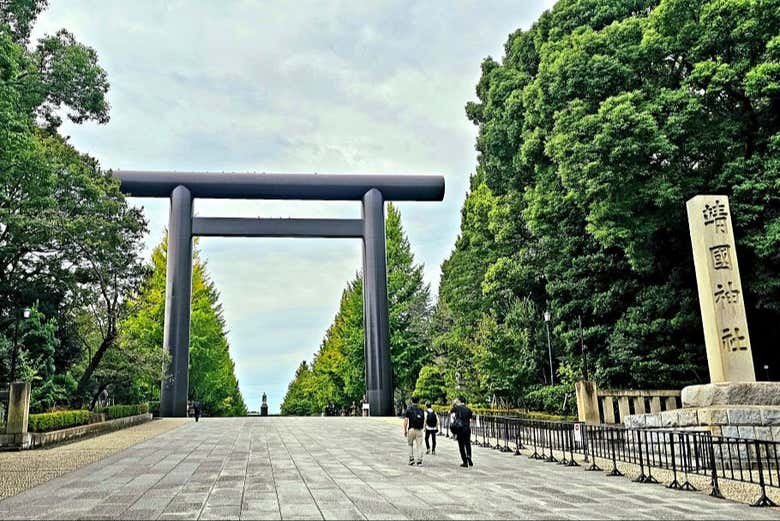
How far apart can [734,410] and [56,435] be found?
56.3 feet

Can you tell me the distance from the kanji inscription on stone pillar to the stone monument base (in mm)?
464

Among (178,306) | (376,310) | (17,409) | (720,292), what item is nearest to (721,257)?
(720,292)

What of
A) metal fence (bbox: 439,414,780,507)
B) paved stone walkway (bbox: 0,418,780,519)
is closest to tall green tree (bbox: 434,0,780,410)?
metal fence (bbox: 439,414,780,507)

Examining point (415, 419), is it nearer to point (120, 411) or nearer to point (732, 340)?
point (732, 340)

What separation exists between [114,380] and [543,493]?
899 inches

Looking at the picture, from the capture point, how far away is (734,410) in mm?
11953

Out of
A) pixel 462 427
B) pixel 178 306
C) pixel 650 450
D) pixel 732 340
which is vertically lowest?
pixel 650 450

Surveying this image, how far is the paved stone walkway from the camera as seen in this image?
7336 millimetres

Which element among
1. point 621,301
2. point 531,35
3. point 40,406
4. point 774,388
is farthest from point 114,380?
point 774,388

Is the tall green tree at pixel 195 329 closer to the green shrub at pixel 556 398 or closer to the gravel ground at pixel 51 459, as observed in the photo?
the gravel ground at pixel 51 459

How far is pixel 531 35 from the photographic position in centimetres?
2536

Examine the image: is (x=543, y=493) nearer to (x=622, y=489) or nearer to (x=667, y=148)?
(x=622, y=489)

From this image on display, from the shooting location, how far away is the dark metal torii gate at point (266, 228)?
104 ft

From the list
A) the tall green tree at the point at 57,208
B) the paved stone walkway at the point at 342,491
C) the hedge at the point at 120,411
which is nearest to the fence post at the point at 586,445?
the paved stone walkway at the point at 342,491
